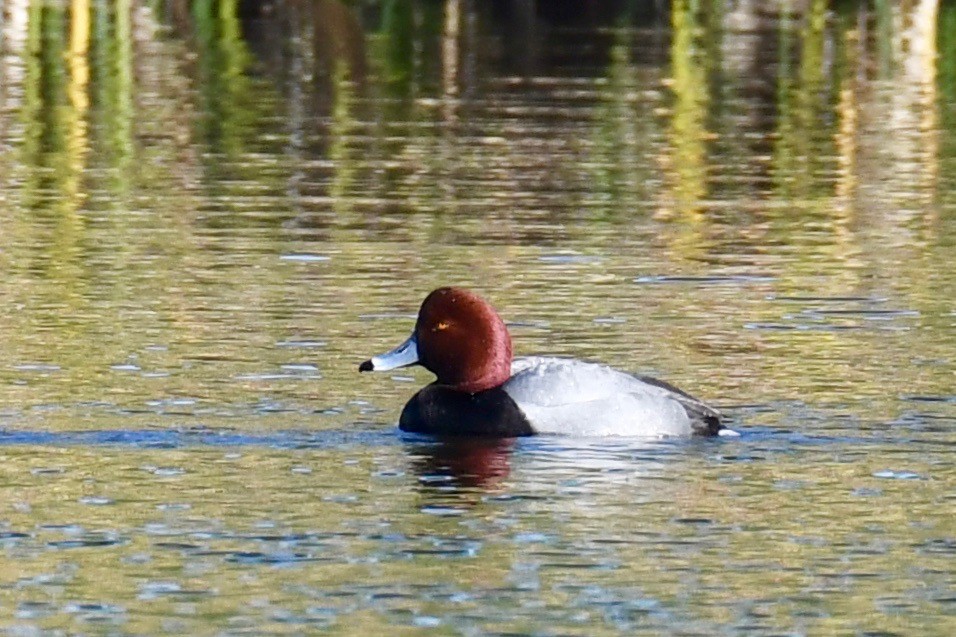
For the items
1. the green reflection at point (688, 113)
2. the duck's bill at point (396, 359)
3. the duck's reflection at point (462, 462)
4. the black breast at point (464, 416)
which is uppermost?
the green reflection at point (688, 113)

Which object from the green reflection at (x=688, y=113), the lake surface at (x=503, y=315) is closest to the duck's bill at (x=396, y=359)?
the lake surface at (x=503, y=315)

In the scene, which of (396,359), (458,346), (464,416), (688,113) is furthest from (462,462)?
(688,113)

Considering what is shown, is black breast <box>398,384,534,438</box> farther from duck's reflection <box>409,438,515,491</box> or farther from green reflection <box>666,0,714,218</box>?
green reflection <box>666,0,714,218</box>

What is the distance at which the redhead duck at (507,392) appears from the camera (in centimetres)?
1073

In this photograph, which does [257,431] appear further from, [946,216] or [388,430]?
[946,216]

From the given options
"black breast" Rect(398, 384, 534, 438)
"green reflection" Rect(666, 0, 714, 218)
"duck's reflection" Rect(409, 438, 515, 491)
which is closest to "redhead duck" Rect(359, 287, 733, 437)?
"black breast" Rect(398, 384, 534, 438)

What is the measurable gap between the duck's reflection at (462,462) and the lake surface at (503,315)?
31 mm

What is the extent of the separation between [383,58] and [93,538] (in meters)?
19.7

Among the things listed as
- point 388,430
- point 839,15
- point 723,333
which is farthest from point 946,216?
point 839,15

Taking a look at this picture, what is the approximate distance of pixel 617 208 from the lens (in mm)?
17625

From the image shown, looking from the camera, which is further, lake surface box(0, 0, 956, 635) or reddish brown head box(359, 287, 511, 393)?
reddish brown head box(359, 287, 511, 393)

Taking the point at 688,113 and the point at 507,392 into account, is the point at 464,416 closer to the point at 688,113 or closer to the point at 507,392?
the point at 507,392

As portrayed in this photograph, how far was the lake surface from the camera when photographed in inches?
329

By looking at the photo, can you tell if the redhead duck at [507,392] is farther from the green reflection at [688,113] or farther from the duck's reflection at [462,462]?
the green reflection at [688,113]
